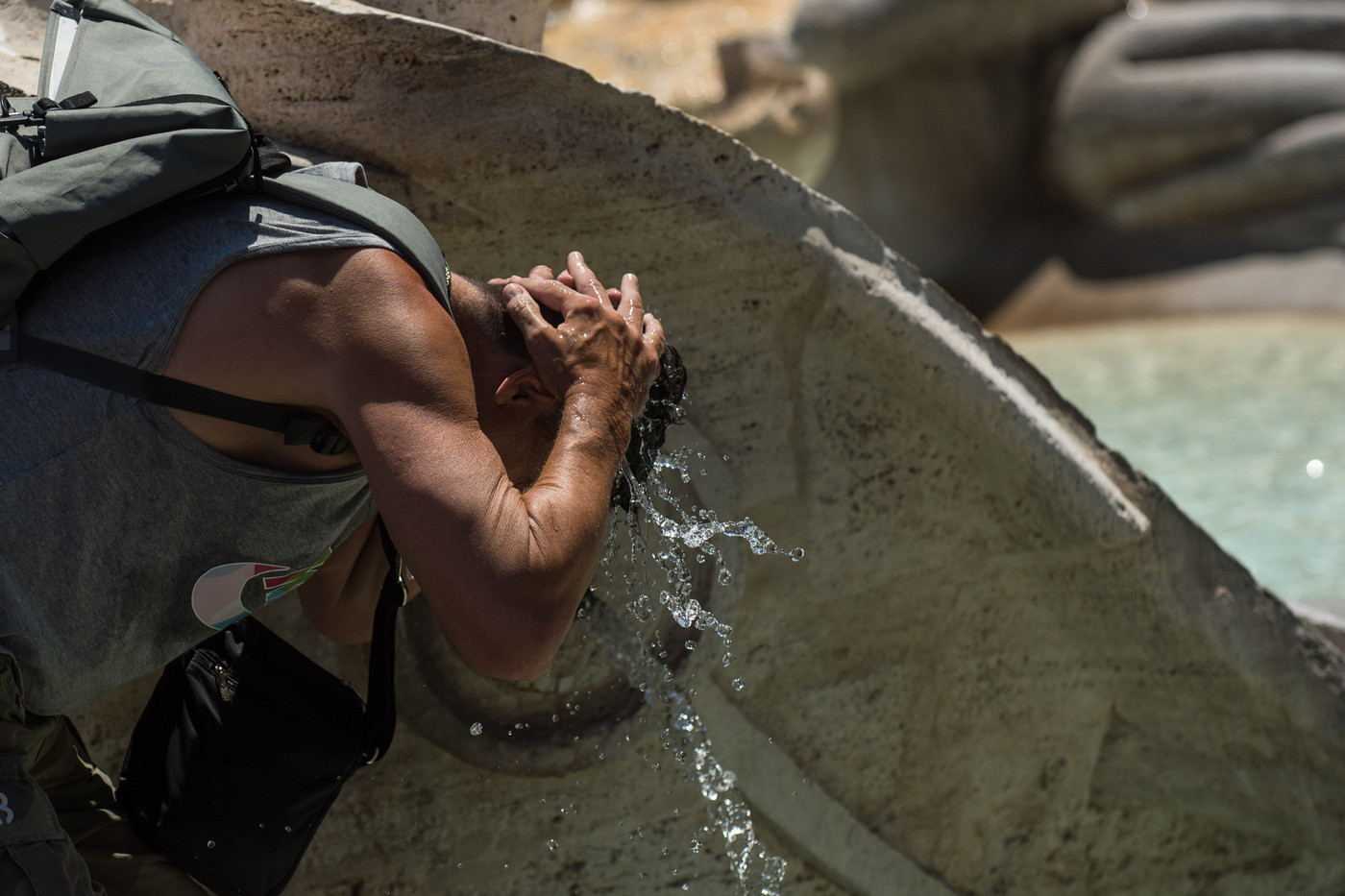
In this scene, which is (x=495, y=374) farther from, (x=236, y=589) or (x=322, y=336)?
(x=236, y=589)

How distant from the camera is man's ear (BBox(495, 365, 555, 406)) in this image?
1.34 m

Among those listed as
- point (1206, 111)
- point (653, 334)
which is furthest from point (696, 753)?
point (1206, 111)

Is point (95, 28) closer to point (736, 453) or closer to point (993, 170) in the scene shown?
point (736, 453)

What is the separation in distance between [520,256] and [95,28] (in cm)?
61

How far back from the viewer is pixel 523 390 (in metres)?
1.35

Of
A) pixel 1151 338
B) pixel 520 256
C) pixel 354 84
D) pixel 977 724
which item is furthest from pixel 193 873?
pixel 1151 338

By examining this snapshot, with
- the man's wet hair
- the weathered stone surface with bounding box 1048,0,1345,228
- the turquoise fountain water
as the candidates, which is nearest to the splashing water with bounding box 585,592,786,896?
the man's wet hair

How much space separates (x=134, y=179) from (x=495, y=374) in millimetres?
394

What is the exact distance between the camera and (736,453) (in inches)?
73.7

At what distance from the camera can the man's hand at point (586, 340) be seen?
4.27ft

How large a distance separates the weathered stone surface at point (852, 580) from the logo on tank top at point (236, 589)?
49 cm

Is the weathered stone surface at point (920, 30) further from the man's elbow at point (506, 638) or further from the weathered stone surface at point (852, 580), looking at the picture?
the man's elbow at point (506, 638)

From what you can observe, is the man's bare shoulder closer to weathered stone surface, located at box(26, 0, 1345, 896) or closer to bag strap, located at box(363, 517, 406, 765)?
bag strap, located at box(363, 517, 406, 765)

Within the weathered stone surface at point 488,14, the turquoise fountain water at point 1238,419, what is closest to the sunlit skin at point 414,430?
the weathered stone surface at point 488,14
